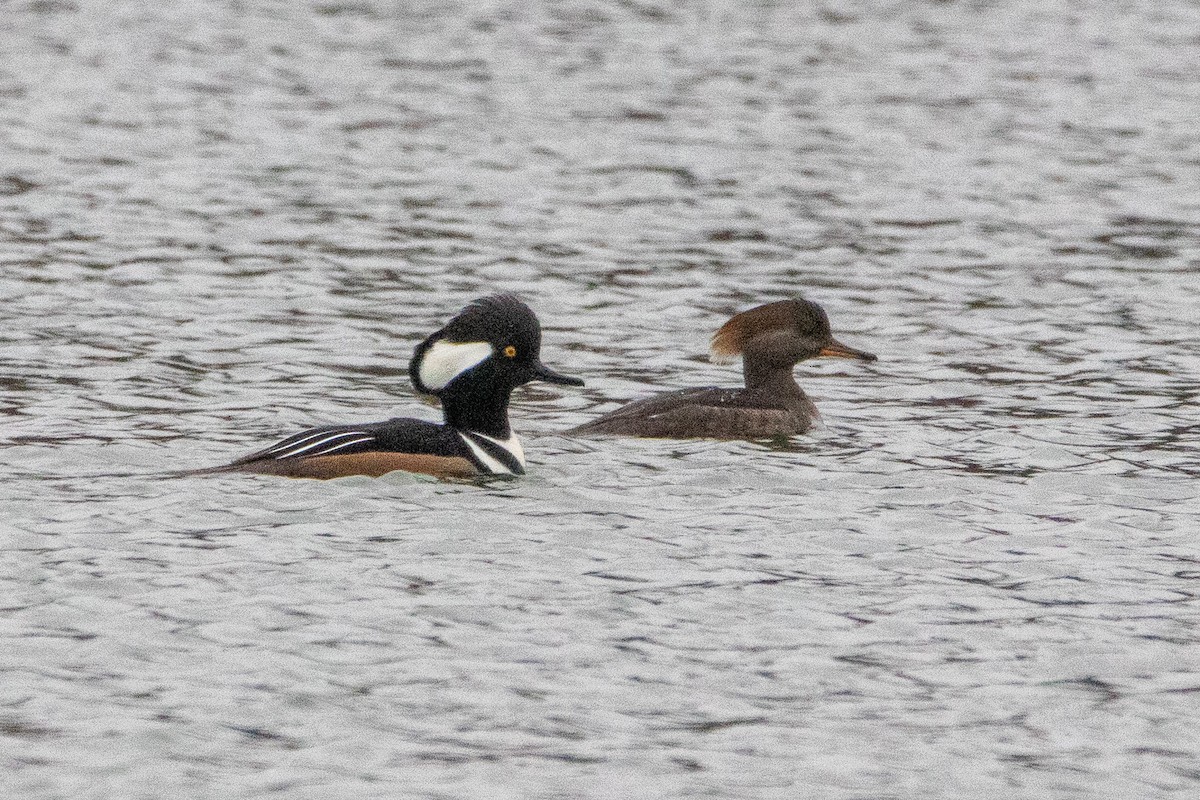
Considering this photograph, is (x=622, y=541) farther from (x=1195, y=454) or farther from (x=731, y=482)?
(x=1195, y=454)

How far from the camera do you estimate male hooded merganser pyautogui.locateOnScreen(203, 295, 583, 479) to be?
36.3 ft

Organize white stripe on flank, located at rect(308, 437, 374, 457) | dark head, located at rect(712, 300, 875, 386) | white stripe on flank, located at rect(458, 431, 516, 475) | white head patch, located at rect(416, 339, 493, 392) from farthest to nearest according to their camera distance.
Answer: dark head, located at rect(712, 300, 875, 386)
white head patch, located at rect(416, 339, 493, 392)
white stripe on flank, located at rect(458, 431, 516, 475)
white stripe on flank, located at rect(308, 437, 374, 457)

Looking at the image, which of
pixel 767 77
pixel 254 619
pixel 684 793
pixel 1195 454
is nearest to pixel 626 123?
pixel 767 77

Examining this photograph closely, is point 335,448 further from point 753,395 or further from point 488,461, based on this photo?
point 753,395

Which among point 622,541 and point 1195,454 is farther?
point 1195,454

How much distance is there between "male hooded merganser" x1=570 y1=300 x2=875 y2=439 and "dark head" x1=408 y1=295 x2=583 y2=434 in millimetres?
966

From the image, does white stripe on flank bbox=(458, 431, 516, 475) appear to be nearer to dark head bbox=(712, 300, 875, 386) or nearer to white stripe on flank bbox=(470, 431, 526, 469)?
white stripe on flank bbox=(470, 431, 526, 469)

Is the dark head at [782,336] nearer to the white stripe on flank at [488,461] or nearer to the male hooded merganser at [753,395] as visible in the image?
the male hooded merganser at [753,395]

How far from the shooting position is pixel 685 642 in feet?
28.2

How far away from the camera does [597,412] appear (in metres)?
13.4

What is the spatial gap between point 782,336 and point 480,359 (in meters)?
2.80

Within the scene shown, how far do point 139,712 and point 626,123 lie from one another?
1704cm

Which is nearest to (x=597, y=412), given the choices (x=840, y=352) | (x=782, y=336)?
(x=782, y=336)

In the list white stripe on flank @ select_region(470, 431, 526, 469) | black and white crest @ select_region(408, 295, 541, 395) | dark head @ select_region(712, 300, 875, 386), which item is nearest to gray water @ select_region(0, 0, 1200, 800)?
white stripe on flank @ select_region(470, 431, 526, 469)
